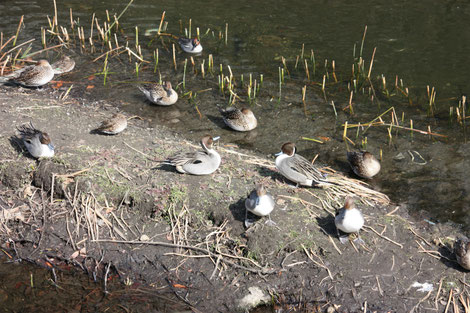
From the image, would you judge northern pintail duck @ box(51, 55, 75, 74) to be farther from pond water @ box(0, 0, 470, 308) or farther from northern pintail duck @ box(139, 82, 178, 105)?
northern pintail duck @ box(139, 82, 178, 105)

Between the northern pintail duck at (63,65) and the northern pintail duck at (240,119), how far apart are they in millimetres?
3838

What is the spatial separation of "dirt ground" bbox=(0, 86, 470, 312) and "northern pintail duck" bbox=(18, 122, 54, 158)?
0.13 meters

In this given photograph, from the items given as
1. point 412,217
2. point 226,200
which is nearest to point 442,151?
point 412,217

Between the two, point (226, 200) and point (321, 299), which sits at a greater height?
point (226, 200)

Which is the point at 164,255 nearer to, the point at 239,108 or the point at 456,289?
the point at 456,289

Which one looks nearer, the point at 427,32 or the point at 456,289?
the point at 456,289

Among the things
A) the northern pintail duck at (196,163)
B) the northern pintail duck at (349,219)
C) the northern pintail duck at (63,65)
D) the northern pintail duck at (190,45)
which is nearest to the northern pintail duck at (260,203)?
the northern pintail duck at (349,219)

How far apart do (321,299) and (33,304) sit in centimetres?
305

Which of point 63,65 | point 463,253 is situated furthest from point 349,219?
point 63,65

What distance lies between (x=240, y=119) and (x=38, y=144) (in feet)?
11.4

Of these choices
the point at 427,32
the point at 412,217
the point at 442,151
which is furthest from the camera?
the point at 427,32

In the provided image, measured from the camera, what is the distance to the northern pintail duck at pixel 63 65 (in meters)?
10.4

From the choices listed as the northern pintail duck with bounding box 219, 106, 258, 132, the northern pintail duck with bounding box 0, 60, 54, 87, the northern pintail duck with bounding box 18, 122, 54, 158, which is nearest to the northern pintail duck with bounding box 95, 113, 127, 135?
the northern pintail duck with bounding box 18, 122, 54, 158

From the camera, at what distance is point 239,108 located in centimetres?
951
